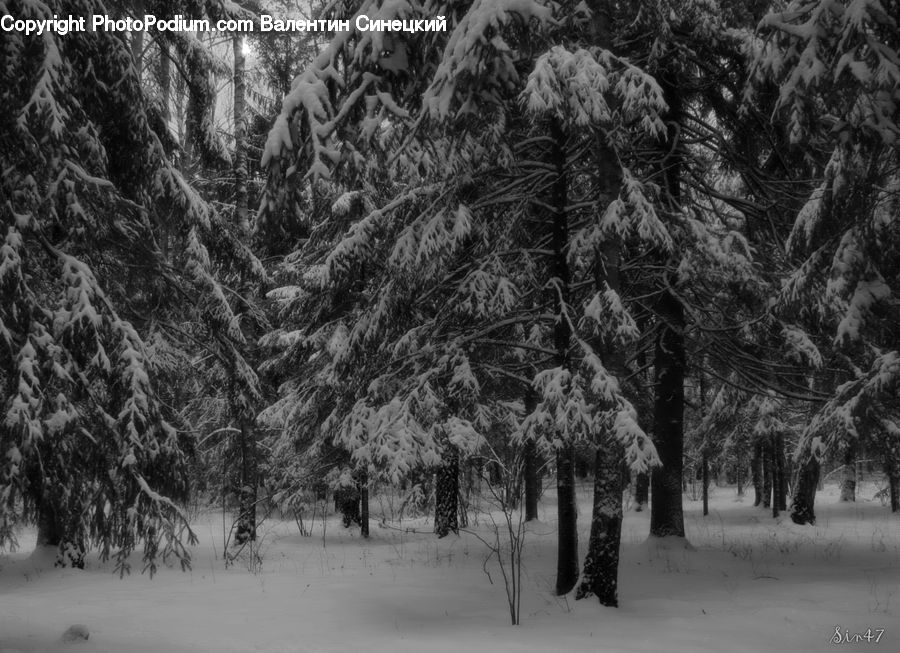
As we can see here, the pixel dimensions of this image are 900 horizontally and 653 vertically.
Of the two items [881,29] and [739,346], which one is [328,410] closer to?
[739,346]

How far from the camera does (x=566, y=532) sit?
29.8ft

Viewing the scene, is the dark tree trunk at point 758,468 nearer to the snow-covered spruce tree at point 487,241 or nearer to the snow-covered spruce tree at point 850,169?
the snow-covered spruce tree at point 487,241

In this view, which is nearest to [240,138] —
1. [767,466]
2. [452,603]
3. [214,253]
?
[214,253]

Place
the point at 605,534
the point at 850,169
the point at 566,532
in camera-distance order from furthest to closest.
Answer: the point at 566,532, the point at 605,534, the point at 850,169

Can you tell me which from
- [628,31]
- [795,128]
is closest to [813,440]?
[795,128]

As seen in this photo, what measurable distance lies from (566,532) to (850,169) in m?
5.67

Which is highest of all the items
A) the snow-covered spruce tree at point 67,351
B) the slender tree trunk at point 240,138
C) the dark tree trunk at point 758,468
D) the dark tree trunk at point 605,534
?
the slender tree trunk at point 240,138

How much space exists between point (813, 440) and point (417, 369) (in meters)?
4.90

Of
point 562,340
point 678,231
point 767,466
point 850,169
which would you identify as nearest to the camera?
point 850,169

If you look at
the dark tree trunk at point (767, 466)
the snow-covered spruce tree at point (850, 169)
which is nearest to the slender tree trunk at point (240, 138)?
the snow-covered spruce tree at point (850, 169)

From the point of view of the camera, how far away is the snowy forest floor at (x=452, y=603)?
689 centimetres

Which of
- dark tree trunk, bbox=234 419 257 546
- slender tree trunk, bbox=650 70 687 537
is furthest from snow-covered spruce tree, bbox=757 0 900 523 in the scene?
dark tree trunk, bbox=234 419 257 546

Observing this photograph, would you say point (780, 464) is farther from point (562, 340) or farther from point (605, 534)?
point (605, 534)

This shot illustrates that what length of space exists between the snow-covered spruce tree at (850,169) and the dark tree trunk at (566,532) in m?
3.18
